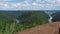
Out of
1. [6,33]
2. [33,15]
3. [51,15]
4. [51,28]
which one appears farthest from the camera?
[33,15]

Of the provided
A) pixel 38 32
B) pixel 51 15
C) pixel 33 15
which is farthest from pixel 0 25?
pixel 33 15

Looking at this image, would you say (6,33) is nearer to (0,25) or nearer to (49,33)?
(0,25)

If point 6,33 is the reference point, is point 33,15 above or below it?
below

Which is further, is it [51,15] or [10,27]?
[51,15]

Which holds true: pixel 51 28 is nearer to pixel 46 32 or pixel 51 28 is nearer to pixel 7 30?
pixel 46 32

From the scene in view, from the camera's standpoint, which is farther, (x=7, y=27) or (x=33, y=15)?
(x=33, y=15)

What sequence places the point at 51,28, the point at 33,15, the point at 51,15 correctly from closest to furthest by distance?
the point at 51,28, the point at 51,15, the point at 33,15

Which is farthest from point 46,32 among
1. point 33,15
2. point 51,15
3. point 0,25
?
point 33,15

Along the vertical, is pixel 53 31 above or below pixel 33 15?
above

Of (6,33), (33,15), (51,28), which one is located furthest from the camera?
(33,15)
